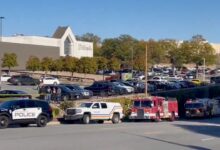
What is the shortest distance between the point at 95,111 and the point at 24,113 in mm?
8572

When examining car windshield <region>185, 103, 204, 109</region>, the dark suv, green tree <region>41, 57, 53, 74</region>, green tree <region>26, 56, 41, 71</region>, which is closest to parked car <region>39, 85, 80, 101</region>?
car windshield <region>185, 103, 204, 109</region>

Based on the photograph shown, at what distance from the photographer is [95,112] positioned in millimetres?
41750

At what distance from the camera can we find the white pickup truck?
Result: 41.0 m

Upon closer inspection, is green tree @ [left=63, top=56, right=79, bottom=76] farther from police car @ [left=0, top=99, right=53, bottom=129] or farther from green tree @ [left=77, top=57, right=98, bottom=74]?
police car @ [left=0, top=99, right=53, bottom=129]

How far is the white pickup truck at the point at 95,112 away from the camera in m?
41.0

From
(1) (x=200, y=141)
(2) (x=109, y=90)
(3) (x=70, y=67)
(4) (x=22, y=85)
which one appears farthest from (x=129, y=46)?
(1) (x=200, y=141)

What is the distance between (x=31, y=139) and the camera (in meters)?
24.3

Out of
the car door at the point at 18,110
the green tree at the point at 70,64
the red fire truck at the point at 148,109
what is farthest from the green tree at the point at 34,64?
the car door at the point at 18,110

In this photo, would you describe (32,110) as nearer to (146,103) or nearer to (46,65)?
(146,103)

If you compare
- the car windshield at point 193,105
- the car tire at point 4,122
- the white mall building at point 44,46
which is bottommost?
the car tire at point 4,122

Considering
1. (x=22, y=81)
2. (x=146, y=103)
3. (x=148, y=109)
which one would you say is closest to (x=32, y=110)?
(x=148, y=109)

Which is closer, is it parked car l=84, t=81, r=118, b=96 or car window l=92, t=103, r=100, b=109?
car window l=92, t=103, r=100, b=109

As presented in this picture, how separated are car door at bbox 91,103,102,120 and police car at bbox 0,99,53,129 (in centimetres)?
639

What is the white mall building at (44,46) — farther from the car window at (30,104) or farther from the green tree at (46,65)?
the car window at (30,104)
